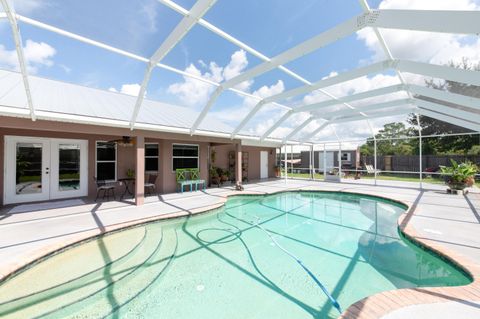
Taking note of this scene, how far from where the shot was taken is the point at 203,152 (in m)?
11.9

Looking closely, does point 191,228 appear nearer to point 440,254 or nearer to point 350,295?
point 350,295

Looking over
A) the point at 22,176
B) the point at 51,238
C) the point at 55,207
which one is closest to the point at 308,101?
the point at 51,238

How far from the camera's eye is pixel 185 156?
11.3 m

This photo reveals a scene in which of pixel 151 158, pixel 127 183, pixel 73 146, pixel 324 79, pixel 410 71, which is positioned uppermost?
pixel 324 79

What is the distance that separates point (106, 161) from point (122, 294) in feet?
24.3

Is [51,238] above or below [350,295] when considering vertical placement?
above

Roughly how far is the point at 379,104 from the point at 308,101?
3158 mm

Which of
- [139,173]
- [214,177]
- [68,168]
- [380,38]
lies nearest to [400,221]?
[380,38]

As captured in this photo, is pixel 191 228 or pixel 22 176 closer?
pixel 191 228

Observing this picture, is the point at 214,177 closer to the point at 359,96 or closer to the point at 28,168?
the point at 28,168

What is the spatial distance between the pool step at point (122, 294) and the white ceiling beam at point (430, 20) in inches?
230

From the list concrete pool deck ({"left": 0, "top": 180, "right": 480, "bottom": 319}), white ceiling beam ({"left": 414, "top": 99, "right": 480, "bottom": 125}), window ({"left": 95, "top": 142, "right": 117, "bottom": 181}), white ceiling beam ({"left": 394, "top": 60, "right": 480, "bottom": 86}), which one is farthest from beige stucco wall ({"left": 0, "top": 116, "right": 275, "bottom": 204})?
white ceiling beam ({"left": 414, "top": 99, "right": 480, "bottom": 125})

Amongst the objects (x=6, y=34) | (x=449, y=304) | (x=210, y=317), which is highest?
(x=6, y=34)

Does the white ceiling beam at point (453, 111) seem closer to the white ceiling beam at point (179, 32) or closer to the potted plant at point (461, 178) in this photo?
the potted plant at point (461, 178)
